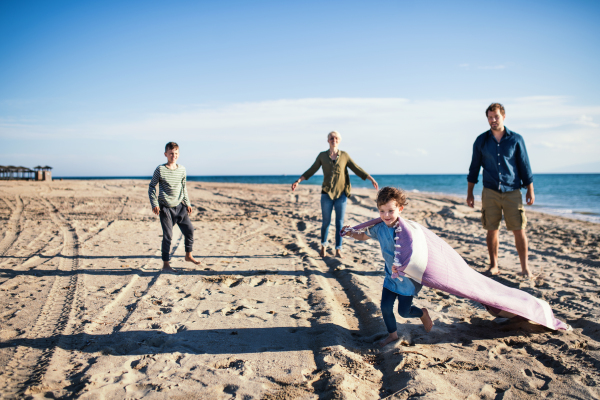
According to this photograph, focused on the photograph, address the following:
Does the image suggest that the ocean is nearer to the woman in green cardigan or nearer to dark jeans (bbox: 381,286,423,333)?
the woman in green cardigan

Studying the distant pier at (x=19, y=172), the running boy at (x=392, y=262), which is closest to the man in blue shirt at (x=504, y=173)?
the running boy at (x=392, y=262)

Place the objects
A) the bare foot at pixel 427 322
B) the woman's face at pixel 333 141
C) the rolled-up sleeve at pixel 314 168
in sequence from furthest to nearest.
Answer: the rolled-up sleeve at pixel 314 168 → the woman's face at pixel 333 141 → the bare foot at pixel 427 322

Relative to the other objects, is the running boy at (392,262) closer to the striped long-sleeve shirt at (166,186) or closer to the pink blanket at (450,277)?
the pink blanket at (450,277)

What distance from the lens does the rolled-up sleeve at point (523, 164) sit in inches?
179

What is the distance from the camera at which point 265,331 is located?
10.3 feet

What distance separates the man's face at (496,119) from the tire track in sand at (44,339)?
5.36 m

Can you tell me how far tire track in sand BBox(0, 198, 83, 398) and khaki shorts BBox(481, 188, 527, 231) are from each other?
5.22 m

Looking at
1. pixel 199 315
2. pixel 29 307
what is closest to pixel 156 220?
pixel 29 307

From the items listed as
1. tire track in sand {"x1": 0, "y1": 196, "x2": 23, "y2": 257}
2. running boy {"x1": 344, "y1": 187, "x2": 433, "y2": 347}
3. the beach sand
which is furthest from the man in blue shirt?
tire track in sand {"x1": 0, "y1": 196, "x2": 23, "y2": 257}

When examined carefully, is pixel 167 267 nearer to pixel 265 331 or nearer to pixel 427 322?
pixel 265 331

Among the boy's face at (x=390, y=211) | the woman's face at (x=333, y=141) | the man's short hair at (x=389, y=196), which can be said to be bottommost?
the boy's face at (x=390, y=211)

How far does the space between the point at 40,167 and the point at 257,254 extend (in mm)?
38733

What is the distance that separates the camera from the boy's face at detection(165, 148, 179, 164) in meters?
5.07

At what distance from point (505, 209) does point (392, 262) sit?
282 centimetres
